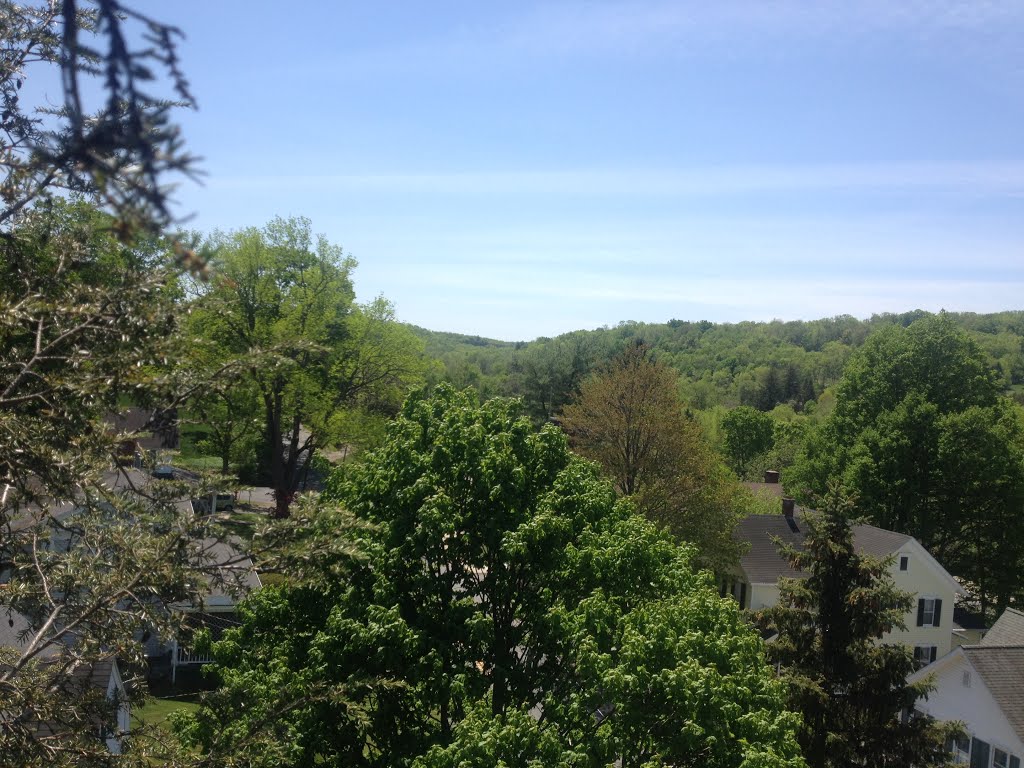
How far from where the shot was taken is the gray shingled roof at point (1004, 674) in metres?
18.3

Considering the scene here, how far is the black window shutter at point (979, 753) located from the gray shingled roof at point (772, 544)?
9.59m

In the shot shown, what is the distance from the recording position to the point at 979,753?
63.3 ft

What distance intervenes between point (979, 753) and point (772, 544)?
1252 cm

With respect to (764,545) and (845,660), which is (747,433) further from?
(845,660)

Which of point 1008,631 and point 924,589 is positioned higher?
point 1008,631

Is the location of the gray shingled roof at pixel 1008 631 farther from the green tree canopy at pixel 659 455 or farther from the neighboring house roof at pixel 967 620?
the neighboring house roof at pixel 967 620

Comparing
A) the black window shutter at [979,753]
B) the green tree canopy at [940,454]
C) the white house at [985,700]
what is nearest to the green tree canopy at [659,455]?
the white house at [985,700]

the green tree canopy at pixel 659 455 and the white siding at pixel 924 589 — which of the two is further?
the white siding at pixel 924 589

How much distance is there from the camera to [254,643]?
35.3 feet

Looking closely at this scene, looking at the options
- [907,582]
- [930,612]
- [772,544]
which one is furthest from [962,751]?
[772,544]

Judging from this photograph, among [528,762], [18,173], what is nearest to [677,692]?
[528,762]

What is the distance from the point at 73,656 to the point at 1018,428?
41.6 meters

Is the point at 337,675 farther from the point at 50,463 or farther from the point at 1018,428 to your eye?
the point at 1018,428

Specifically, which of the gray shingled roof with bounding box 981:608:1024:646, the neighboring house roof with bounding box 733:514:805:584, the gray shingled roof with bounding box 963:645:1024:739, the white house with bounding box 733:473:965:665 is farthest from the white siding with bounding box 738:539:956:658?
the gray shingled roof with bounding box 963:645:1024:739
